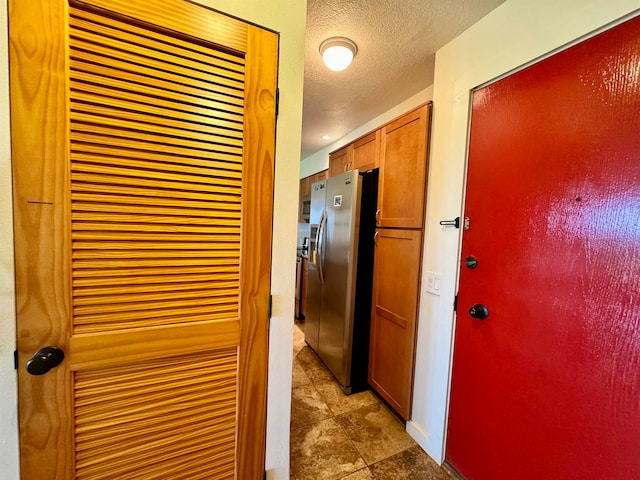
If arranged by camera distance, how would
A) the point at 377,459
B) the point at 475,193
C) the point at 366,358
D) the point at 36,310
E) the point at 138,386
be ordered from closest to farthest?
the point at 36,310 → the point at 138,386 → the point at 475,193 → the point at 377,459 → the point at 366,358

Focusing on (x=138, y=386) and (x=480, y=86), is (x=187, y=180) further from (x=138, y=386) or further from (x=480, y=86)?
(x=480, y=86)

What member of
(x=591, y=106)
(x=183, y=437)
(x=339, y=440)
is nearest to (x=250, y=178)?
(x=183, y=437)

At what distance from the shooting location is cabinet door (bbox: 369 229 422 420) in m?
1.73

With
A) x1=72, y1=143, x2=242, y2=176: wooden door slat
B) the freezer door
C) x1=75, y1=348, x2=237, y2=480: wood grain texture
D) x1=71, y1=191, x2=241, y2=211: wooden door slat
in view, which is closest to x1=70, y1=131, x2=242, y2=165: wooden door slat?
x1=72, y1=143, x2=242, y2=176: wooden door slat

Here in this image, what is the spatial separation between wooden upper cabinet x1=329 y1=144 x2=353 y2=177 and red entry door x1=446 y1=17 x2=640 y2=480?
1.22 m

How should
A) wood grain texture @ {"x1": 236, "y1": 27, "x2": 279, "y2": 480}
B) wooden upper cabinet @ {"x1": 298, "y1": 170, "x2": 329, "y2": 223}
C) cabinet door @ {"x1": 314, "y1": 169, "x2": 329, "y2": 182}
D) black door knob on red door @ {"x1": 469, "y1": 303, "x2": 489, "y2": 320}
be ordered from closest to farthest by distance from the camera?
wood grain texture @ {"x1": 236, "y1": 27, "x2": 279, "y2": 480}
black door knob on red door @ {"x1": 469, "y1": 303, "x2": 489, "y2": 320}
cabinet door @ {"x1": 314, "y1": 169, "x2": 329, "y2": 182}
wooden upper cabinet @ {"x1": 298, "y1": 170, "x2": 329, "y2": 223}

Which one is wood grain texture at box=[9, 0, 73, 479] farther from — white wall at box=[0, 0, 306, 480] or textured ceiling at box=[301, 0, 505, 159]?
textured ceiling at box=[301, 0, 505, 159]

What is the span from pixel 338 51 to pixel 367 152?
0.80m

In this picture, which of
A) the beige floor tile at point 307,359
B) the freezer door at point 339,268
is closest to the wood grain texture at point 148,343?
the freezer door at point 339,268

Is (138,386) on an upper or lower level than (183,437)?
upper

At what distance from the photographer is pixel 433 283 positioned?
5.15 feet

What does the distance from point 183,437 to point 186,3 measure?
141 centimetres

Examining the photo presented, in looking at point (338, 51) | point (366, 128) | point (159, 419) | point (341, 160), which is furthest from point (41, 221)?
point (366, 128)

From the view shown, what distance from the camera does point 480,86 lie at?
1348mm
